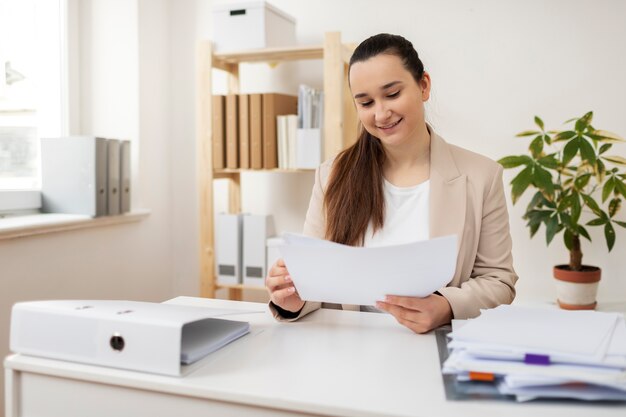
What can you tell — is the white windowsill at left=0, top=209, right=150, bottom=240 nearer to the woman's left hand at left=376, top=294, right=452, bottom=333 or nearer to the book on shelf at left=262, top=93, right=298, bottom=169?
the book on shelf at left=262, top=93, right=298, bottom=169

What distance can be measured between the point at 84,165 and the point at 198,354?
5.80 ft

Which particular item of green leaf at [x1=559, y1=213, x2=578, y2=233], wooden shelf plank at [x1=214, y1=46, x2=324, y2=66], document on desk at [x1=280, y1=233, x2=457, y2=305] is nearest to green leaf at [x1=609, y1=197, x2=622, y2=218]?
green leaf at [x1=559, y1=213, x2=578, y2=233]

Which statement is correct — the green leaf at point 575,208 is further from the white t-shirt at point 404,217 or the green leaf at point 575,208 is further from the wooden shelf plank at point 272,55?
the wooden shelf plank at point 272,55

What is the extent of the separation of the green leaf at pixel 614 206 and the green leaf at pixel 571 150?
0.91 ft

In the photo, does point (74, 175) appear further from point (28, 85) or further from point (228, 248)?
point (228, 248)

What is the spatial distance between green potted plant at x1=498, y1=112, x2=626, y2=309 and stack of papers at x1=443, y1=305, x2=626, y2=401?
1.55 meters

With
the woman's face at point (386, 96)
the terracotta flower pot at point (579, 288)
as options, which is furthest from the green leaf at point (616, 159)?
the woman's face at point (386, 96)

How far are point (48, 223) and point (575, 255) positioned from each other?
7.03ft

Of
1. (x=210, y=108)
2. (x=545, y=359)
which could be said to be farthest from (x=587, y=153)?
(x=545, y=359)

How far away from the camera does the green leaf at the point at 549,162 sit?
8.18 feet

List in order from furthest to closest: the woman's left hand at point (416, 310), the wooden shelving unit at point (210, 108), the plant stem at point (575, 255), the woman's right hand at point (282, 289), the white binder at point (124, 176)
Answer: the white binder at point (124, 176), the wooden shelving unit at point (210, 108), the plant stem at point (575, 255), the woman's right hand at point (282, 289), the woman's left hand at point (416, 310)

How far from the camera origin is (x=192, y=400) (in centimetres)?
95

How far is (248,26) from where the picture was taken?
9.09 feet

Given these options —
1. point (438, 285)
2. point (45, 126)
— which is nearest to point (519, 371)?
point (438, 285)
